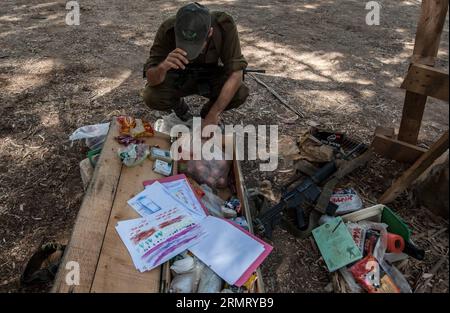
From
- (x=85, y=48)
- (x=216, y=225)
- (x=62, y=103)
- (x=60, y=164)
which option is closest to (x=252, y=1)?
(x=85, y=48)

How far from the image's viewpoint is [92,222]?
234cm

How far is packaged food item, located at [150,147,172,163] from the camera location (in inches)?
116

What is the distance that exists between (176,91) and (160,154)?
75 centimetres

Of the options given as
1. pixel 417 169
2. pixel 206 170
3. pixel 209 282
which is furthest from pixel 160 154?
pixel 417 169

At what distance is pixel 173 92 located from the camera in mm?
3451

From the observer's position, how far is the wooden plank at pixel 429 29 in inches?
102

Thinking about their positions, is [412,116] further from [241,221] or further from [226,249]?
[226,249]

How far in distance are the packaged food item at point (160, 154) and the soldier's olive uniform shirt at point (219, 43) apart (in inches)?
29.2

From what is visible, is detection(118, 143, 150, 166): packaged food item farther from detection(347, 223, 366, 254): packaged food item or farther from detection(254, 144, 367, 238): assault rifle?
detection(347, 223, 366, 254): packaged food item

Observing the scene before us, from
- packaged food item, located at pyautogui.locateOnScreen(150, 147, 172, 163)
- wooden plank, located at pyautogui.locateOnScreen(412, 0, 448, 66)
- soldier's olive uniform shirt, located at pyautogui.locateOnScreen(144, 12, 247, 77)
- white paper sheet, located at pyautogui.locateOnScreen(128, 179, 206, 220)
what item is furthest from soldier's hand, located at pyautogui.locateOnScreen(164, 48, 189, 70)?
wooden plank, located at pyautogui.locateOnScreen(412, 0, 448, 66)

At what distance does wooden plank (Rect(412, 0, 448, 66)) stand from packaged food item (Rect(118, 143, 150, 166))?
200 cm

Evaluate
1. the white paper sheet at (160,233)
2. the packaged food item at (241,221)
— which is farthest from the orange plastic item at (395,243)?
the white paper sheet at (160,233)

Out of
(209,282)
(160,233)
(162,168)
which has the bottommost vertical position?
(209,282)
